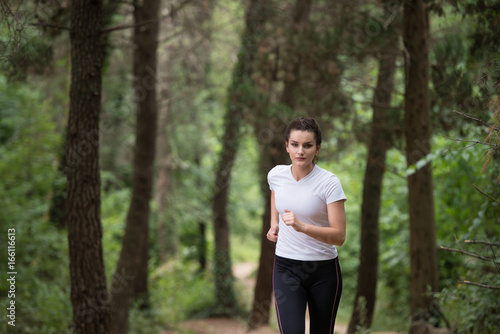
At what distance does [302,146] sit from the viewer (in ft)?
11.1

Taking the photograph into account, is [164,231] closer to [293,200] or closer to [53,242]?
[53,242]

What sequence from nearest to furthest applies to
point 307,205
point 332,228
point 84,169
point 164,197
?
1. point 332,228
2. point 307,205
3. point 84,169
4. point 164,197

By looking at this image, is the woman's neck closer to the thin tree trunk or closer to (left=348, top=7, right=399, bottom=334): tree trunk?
(left=348, top=7, right=399, bottom=334): tree trunk

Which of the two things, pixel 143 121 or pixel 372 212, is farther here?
pixel 143 121

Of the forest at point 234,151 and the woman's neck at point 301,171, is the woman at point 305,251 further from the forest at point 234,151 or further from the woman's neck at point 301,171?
the forest at point 234,151

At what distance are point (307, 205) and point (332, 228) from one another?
9.9 inches

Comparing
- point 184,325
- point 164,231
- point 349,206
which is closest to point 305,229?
point 184,325

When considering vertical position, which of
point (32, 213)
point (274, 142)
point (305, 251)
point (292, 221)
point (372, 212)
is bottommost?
point (32, 213)

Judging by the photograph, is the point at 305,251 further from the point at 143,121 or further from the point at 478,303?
the point at 143,121

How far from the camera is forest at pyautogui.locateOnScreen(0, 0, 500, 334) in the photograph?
5.27 m

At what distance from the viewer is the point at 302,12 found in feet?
33.3

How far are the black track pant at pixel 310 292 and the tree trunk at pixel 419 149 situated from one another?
3261 millimetres

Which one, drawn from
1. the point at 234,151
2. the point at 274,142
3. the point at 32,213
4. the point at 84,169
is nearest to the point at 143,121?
the point at 274,142

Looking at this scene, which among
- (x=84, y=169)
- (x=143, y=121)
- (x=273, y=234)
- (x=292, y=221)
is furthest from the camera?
(x=143, y=121)
